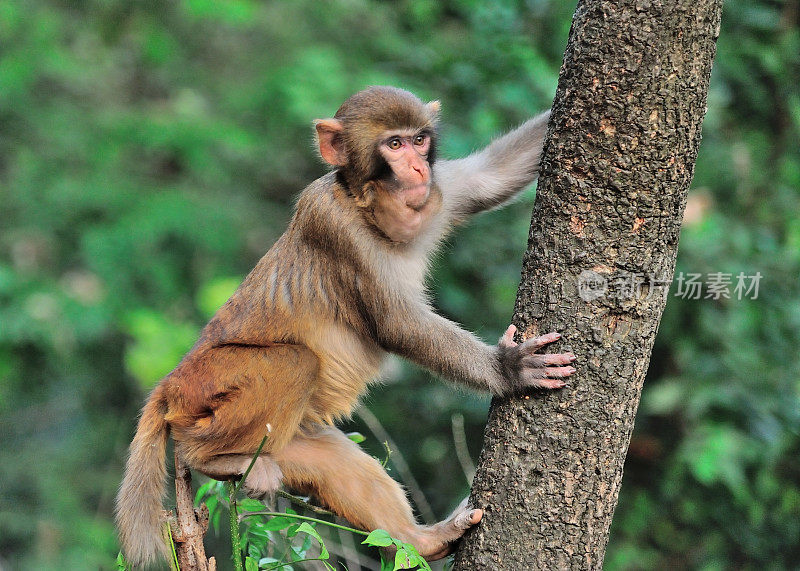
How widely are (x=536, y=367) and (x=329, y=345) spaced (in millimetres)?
1348

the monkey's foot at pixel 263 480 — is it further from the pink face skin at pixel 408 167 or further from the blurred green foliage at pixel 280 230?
the pink face skin at pixel 408 167

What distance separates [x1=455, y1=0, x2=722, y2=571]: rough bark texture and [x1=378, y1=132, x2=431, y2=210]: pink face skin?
0.83 m

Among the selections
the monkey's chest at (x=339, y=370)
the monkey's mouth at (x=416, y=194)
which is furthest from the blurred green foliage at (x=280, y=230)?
the monkey's mouth at (x=416, y=194)

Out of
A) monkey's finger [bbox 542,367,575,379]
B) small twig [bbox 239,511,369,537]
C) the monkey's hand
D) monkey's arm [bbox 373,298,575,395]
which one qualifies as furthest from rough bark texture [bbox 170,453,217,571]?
monkey's finger [bbox 542,367,575,379]

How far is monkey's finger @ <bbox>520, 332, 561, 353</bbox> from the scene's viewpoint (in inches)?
120

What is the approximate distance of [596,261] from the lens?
2.93m

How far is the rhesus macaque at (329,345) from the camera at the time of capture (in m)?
3.73

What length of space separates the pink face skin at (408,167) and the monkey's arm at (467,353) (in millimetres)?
521

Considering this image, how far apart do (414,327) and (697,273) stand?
344 centimetres

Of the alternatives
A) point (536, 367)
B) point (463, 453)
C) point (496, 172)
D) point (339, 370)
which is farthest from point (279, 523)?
point (496, 172)

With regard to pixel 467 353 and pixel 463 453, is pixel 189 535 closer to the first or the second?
pixel 467 353

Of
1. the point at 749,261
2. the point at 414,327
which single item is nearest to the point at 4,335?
the point at 414,327

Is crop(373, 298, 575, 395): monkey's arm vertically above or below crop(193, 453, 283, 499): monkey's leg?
above

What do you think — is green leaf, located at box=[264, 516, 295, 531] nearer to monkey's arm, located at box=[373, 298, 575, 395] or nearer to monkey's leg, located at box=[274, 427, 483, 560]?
monkey's leg, located at box=[274, 427, 483, 560]
